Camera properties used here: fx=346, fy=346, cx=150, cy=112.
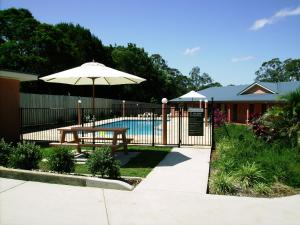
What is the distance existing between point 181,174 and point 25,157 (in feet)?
12.2

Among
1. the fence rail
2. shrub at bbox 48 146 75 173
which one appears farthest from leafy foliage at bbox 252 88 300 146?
the fence rail

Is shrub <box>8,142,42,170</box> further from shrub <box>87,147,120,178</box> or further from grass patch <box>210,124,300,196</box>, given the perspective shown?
grass patch <box>210,124,300,196</box>

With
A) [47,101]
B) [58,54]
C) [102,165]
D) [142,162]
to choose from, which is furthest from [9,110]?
[58,54]

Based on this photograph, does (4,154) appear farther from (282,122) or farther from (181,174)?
(282,122)

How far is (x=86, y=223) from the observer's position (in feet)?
16.5

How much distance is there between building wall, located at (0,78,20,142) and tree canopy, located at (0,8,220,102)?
17.7 m

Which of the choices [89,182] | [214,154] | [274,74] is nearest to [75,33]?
[214,154]

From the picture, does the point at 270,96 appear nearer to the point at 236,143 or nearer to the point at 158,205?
the point at 236,143

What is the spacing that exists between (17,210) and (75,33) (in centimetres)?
4386

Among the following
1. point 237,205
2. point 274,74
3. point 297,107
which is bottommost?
point 237,205

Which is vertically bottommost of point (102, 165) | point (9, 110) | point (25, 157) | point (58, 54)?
point (102, 165)

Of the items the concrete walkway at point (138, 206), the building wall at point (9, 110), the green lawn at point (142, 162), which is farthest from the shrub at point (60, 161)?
the building wall at point (9, 110)

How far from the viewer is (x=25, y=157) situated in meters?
8.04

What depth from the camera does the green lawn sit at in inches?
338
